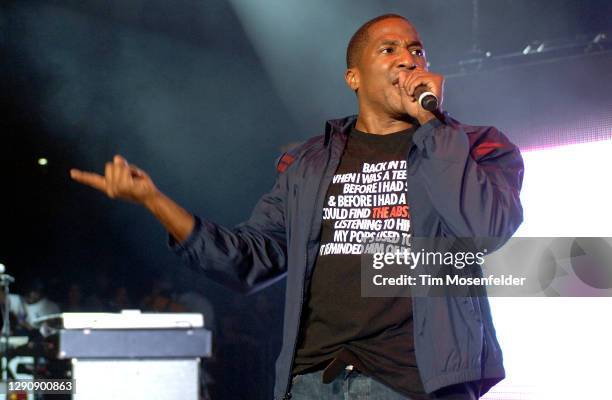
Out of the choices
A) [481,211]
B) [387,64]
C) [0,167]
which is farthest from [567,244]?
[0,167]

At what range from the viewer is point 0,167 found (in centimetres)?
976

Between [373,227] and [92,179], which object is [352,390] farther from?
[92,179]

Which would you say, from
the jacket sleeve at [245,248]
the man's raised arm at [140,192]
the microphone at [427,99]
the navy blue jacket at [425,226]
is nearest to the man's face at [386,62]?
the navy blue jacket at [425,226]

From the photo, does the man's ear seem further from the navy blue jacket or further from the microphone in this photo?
the microphone

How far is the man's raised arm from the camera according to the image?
6.87ft

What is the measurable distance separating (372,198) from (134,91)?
606 centimetres

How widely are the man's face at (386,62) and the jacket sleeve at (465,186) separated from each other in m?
0.30

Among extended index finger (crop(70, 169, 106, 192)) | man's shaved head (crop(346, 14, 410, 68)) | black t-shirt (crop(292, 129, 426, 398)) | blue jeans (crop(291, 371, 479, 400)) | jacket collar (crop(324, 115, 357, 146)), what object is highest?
man's shaved head (crop(346, 14, 410, 68))

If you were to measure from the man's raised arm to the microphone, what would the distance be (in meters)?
0.67

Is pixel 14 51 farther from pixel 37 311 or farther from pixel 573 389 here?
pixel 573 389

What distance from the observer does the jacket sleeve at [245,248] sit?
7.06 ft

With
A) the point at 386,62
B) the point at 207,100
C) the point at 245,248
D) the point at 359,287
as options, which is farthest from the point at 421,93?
the point at 207,100

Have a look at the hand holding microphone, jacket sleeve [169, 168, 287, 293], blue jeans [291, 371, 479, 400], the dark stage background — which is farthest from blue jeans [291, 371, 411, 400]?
the dark stage background

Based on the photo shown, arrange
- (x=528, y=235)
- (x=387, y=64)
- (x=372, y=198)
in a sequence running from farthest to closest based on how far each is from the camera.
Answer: (x=528, y=235)
(x=387, y=64)
(x=372, y=198)
